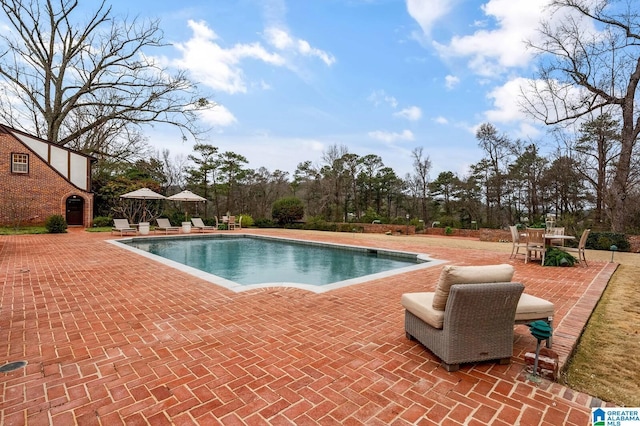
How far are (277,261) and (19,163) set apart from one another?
15.7 metres

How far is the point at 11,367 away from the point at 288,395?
7.35 ft

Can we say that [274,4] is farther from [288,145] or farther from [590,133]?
[590,133]

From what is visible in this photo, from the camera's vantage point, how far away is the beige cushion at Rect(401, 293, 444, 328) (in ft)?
8.26

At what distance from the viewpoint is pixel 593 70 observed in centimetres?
1313

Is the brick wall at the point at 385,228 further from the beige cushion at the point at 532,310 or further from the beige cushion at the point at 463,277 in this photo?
the beige cushion at the point at 463,277

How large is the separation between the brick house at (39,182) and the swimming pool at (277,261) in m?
7.79

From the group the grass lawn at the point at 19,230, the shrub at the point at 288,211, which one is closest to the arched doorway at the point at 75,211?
the grass lawn at the point at 19,230

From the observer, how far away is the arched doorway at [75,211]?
17.4 meters

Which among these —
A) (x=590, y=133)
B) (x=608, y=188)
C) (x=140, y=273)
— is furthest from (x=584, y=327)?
(x=590, y=133)

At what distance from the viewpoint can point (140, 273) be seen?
19.4ft

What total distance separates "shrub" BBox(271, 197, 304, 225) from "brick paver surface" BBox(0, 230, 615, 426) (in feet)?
55.4

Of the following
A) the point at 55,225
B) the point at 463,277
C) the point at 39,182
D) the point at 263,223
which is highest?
the point at 39,182

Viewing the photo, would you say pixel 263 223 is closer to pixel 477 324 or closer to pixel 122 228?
pixel 122 228

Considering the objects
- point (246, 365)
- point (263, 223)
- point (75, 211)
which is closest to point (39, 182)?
point (75, 211)
